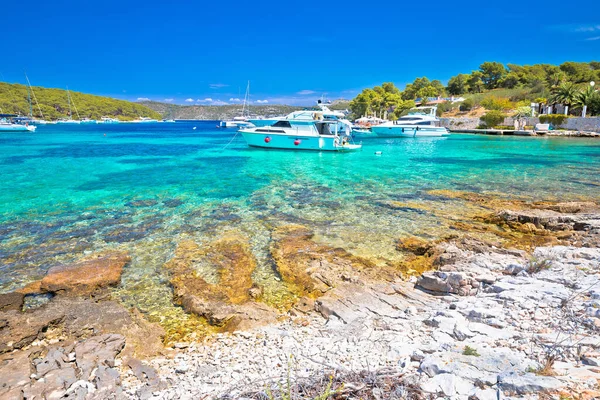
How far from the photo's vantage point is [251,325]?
537 centimetres

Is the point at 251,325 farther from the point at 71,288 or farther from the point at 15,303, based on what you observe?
the point at 15,303

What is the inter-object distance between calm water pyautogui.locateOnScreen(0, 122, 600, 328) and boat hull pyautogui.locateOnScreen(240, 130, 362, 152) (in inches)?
276

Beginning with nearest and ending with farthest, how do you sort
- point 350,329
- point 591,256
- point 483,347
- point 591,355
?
point 591,355 < point 483,347 < point 350,329 < point 591,256

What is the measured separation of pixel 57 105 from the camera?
145750 millimetres

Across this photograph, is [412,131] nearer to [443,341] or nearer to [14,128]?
[443,341]

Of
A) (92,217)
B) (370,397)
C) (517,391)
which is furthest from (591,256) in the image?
(92,217)

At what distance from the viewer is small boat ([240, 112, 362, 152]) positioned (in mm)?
33250

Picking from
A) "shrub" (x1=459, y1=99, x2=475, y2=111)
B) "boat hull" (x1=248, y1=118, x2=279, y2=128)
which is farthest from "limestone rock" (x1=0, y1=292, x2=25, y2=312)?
"shrub" (x1=459, y1=99, x2=475, y2=111)

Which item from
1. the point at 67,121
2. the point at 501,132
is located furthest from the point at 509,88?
the point at 67,121

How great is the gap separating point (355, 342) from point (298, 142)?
99.8 ft

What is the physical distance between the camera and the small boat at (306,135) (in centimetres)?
3325

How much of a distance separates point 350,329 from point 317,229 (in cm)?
560

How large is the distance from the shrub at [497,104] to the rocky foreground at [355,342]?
241 feet

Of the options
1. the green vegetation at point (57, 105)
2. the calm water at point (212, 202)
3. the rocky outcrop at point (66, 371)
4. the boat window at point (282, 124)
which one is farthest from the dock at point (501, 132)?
the green vegetation at point (57, 105)
